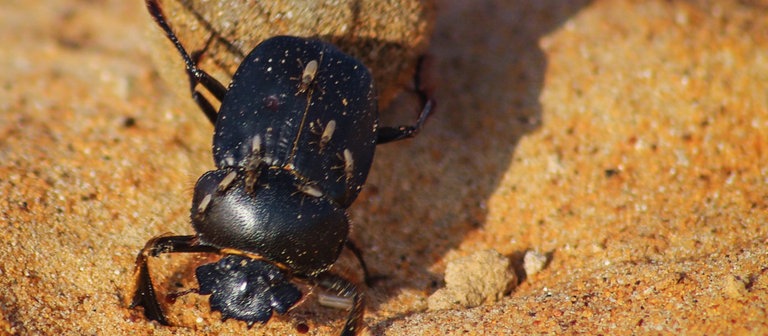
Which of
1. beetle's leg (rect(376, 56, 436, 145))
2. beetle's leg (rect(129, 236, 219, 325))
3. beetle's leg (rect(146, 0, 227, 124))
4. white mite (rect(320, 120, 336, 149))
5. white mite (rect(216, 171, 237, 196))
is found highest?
beetle's leg (rect(146, 0, 227, 124))

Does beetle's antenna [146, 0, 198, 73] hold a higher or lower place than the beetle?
higher

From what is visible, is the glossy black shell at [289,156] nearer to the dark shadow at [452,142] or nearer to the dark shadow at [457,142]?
the dark shadow at [452,142]

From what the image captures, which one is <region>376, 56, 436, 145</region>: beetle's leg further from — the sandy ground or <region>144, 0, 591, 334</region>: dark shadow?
the sandy ground

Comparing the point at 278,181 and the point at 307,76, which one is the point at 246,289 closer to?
the point at 278,181

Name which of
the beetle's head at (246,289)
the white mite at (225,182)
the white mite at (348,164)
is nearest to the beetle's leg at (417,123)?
the white mite at (348,164)

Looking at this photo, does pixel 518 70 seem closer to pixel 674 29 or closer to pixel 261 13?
pixel 674 29

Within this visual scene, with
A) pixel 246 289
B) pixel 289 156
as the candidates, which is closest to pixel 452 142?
pixel 289 156

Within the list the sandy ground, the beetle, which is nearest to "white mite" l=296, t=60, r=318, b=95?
the beetle

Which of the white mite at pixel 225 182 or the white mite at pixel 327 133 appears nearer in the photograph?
the white mite at pixel 225 182

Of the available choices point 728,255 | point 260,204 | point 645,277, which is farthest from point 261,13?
point 728,255
